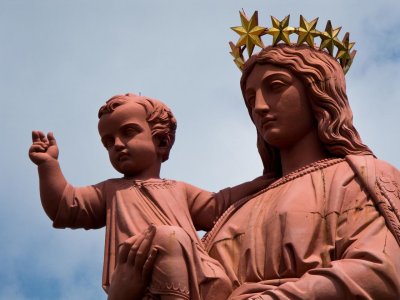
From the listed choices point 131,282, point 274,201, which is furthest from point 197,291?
point 274,201

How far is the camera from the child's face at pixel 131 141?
14.2 meters

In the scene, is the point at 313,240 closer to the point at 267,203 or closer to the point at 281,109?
the point at 267,203

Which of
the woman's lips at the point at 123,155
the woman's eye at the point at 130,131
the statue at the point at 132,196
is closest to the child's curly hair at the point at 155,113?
the statue at the point at 132,196

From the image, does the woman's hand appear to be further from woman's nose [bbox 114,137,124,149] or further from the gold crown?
the gold crown

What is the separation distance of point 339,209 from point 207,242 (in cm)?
139

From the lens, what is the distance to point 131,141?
14211mm

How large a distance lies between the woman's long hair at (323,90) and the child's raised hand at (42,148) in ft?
6.73

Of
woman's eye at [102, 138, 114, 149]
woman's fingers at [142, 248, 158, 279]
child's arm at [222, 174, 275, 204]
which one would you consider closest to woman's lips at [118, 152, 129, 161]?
woman's eye at [102, 138, 114, 149]

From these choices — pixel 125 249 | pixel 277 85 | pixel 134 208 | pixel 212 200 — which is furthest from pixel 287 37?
pixel 125 249

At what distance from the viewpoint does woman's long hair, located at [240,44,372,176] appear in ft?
46.5

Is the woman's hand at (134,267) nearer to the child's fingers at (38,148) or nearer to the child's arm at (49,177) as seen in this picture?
the child's arm at (49,177)

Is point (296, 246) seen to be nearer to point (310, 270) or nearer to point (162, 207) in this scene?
point (310, 270)

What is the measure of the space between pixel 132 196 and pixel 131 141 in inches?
23.4

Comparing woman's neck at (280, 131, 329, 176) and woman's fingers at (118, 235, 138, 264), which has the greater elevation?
woman's neck at (280, 131, 329, 176)
